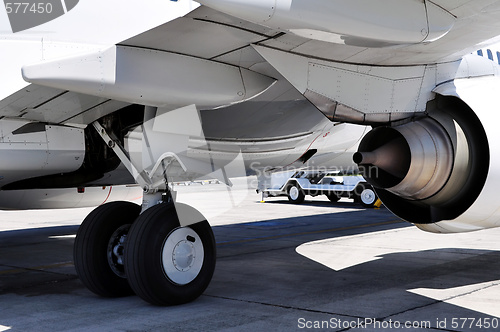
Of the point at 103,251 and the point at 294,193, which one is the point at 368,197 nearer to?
the point at 294,193

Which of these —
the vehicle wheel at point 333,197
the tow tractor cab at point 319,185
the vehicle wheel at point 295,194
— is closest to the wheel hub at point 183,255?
the tow tractor cab at point 319,185

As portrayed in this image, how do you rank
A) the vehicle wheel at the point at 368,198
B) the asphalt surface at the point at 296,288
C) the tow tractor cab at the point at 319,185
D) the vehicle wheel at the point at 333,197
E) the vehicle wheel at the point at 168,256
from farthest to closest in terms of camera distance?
the vehicle wheel at the point at 333,197
the tow tractor cab at the point at 319,185
the vehicle wheel at the point at 368,198
the vehicle wheel at the point at 168,256
the asphalt surface at the point at 296,288

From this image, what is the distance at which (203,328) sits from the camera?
14.1ft

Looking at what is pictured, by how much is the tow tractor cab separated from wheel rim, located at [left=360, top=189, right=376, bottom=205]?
0.31ft

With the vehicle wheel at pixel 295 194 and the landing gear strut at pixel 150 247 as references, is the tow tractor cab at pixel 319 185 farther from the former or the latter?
the landing gear strut at pixel 150 247

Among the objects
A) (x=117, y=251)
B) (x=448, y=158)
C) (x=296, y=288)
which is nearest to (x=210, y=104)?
(x=117, y=251)

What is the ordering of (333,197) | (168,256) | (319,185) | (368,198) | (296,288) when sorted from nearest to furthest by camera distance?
(168,256)
(296,288)
(368,198)
(319,185)
(333,197)

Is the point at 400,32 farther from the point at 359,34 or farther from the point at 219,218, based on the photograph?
the point at 219,218

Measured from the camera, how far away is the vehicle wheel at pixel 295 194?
2083 cm

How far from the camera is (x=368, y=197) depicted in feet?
60.0

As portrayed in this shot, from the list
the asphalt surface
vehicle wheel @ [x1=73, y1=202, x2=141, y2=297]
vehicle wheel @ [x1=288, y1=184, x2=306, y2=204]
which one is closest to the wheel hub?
the asphalt surface

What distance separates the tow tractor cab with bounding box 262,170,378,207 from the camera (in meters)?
19.3

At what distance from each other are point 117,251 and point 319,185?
15312 millimetres

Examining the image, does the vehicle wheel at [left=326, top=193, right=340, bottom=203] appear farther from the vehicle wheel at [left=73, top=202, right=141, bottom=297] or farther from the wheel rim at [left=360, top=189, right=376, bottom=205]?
the vehicle wheel at [left=73, top=202, right=141, bottom=297]
